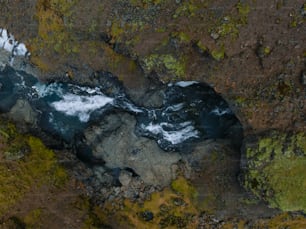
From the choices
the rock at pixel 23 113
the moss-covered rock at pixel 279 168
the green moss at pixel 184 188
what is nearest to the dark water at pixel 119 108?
the rock at pixel 23 113

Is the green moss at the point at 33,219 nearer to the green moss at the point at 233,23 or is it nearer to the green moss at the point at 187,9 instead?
the green moss at the point at 187,9

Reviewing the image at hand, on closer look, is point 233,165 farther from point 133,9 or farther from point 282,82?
point 133,9

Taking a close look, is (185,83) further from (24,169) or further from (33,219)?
(33,219)

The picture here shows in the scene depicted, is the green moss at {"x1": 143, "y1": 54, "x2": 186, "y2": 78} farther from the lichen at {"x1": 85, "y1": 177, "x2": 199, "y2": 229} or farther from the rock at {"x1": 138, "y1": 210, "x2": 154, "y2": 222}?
the rock at {"x1": 138, "y1": 210, "x2": 154, "y2": 222}

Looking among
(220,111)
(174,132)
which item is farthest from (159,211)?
(220,111)

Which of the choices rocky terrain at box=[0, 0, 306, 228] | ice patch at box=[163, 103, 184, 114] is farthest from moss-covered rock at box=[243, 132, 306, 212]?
ice patch at box=[163, 103, 184, 114]
